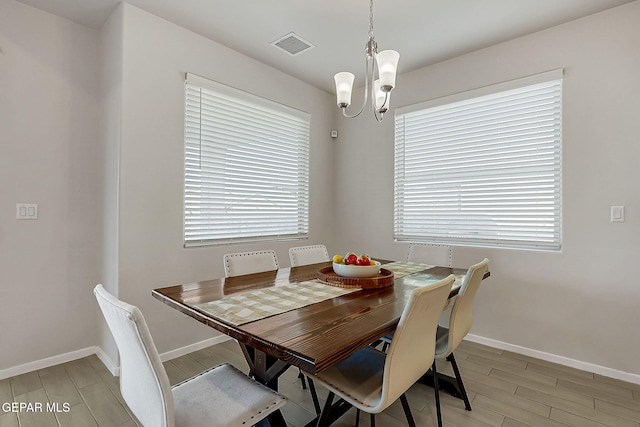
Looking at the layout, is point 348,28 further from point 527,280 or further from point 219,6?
point 527,280

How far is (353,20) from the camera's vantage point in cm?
254

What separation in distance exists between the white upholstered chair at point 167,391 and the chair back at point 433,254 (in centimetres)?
192

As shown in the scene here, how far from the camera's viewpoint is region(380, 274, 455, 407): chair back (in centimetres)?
124

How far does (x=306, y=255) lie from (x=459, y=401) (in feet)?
5.01

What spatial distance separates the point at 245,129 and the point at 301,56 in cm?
92

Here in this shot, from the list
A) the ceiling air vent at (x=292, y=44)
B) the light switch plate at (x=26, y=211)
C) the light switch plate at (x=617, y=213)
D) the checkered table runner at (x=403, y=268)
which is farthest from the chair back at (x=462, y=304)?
the light switch plate at (x=26, y=211)

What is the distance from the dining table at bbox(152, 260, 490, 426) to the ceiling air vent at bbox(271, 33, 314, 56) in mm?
2081

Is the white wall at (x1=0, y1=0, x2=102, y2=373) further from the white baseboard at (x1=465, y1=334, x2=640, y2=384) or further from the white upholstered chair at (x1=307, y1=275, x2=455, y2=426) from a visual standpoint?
the white baseboard at (x1=465, y1=334, x2=640, y2=384)

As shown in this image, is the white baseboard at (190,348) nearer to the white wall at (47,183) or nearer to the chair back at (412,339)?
the white wall at (47,183)

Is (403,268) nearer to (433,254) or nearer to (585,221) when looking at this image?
(433,254)

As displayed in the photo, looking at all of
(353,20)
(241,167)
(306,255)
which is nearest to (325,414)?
Result: (306,255)

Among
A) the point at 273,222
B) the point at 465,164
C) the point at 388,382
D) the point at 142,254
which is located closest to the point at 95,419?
the point at 142,254

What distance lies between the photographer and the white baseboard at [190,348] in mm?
2619

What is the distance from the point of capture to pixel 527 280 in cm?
276
